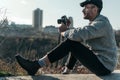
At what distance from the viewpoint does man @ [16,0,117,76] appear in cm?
537

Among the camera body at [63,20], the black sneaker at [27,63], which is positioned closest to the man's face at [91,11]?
the camera body at [63,20]

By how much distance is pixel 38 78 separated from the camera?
5.80 meters

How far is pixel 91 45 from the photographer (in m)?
5.65

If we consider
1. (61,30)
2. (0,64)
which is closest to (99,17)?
(61,30)

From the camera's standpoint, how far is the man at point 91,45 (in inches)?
211

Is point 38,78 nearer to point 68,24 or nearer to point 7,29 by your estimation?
point 68,24

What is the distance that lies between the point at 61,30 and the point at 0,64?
7.89 feet

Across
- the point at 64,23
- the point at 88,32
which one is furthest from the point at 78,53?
the point at 64,23

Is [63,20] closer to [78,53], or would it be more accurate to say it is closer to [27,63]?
[78,53]

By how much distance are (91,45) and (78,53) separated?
266 millimetres

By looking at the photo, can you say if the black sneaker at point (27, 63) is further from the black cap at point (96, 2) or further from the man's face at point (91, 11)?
the black cap at point (96, 2)

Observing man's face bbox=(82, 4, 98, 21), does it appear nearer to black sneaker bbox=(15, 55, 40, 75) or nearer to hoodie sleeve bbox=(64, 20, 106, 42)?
hoodie sleeve bbox=(64, 20, 106, 42)

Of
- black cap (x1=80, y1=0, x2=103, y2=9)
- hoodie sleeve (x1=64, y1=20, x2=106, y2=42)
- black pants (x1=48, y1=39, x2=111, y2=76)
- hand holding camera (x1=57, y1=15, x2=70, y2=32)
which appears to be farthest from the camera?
hand holding camera (x1=57, y1=15, x2=70, y2=32)

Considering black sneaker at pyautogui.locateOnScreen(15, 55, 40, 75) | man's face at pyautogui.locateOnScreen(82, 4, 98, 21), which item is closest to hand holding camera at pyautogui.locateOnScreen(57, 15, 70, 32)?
man's face at pyautogui.locateOnScreen(82, 4, 98, 21)
